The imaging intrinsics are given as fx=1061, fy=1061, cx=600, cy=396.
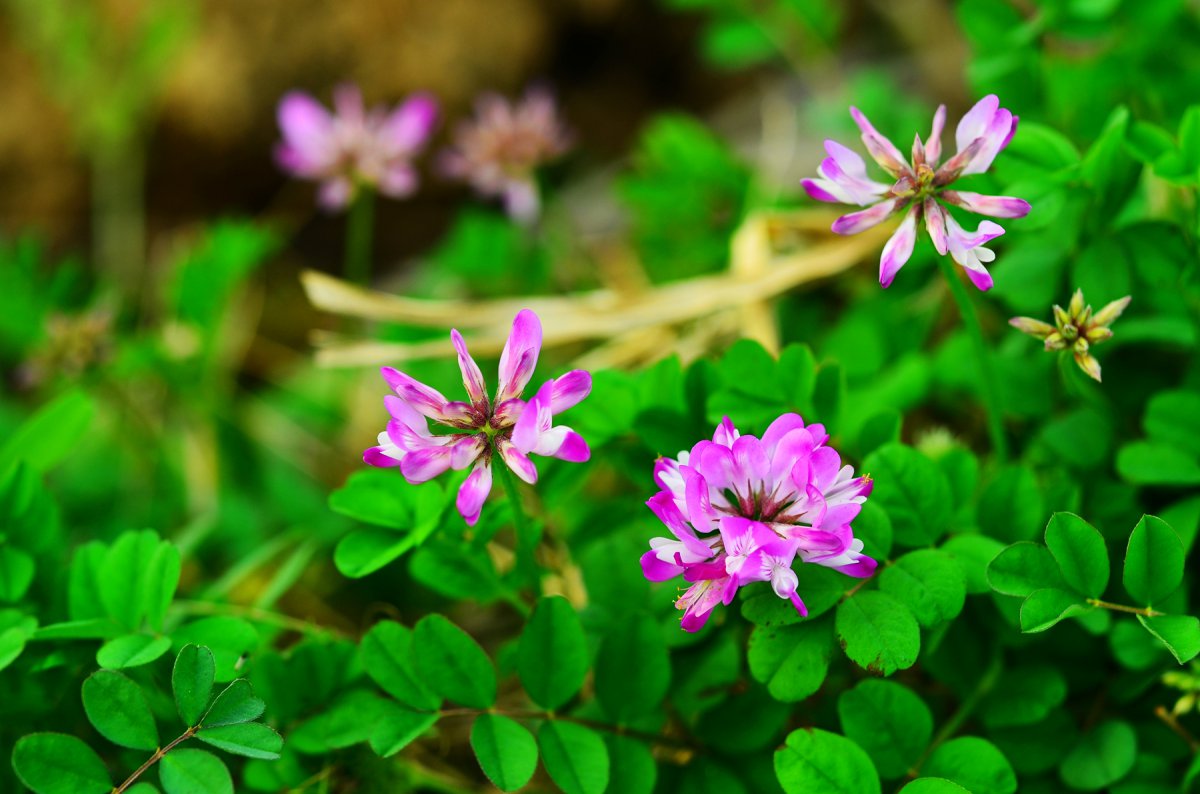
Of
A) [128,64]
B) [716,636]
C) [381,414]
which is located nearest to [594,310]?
[381,414]

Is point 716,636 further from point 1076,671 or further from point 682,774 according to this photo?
point 1076,671

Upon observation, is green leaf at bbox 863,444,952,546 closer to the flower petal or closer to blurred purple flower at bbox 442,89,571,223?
the flower petal

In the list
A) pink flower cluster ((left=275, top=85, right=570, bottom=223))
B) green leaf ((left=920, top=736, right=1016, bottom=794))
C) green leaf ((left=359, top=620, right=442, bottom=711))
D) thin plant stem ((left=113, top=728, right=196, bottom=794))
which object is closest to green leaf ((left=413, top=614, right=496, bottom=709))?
green leaf ((left=359, top=620, right=442, bottom=711))

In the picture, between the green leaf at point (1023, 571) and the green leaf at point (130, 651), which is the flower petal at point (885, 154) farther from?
the green leaf at point (130, 651)

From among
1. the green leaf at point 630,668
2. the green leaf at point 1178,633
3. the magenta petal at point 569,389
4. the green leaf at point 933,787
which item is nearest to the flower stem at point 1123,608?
the green leaf at point 1178,633

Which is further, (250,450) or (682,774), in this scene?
(250,450)

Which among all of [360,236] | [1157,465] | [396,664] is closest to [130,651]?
[396,664]
